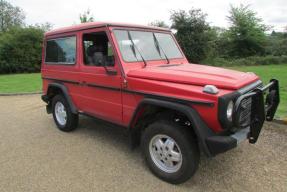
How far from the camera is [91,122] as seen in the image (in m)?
6.63

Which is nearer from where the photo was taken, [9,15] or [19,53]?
[19,53]

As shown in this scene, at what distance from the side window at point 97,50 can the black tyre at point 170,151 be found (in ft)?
4.30

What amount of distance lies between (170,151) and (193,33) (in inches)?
618

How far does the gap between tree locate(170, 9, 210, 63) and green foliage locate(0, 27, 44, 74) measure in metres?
11.5

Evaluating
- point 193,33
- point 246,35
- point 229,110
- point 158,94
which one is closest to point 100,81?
point 158,94

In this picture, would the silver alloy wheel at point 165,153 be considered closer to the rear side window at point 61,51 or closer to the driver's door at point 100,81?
the driver's door at point 100,81

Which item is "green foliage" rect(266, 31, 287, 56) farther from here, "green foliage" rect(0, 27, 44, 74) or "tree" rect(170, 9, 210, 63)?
"green foliage" rect(0, 27, 44, 74)

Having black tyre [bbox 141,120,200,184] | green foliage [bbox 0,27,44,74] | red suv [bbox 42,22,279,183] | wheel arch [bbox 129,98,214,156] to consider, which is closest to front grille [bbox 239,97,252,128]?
red suv [bbox 42,22,279,183]

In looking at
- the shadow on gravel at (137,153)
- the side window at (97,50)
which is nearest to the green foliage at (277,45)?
the shadow on gravel at (137,153)

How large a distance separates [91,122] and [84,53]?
2.06 metres

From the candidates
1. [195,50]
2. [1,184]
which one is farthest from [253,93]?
[195,50]

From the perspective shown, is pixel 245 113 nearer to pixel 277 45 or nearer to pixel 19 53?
pixel 19 53

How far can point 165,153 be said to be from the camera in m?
3.79

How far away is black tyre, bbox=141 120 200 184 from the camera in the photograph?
3504 mm
